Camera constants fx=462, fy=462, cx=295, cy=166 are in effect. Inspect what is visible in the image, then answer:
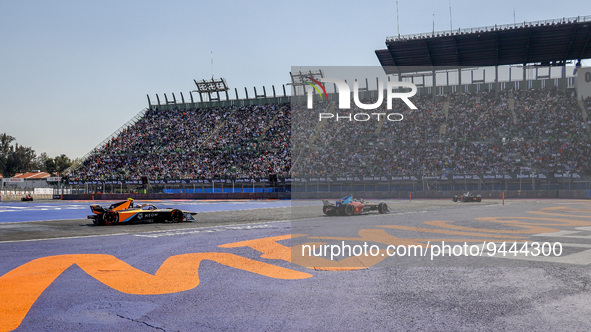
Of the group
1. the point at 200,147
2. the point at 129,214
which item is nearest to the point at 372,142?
the point at 200,147

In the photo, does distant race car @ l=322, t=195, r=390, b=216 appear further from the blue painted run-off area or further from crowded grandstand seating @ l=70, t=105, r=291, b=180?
crowded grandstand seating @ l=70, t=105, r=291, b=180

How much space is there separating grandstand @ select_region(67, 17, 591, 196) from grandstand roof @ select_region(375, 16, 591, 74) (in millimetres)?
148

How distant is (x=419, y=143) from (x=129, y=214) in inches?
1434

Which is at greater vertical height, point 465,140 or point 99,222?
point 465,140

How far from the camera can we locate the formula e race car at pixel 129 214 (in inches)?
666

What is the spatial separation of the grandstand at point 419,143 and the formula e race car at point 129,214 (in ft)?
81.4

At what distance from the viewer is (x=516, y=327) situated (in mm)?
4793

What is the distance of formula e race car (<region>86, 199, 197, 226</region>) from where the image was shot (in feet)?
55.5

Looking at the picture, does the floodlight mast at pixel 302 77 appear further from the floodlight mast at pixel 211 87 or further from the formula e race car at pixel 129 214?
the formula e race car at pixel 129 214

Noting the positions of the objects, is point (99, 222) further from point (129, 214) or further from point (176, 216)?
point (176, 216)

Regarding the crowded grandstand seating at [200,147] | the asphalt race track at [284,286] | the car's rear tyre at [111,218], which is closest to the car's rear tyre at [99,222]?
the car's rear tyre at [111,218]

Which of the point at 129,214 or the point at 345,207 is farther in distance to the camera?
the point at 345,207

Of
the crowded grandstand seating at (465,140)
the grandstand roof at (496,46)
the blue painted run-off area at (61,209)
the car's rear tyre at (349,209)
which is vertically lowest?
the blue painted run-off area at (61,209)

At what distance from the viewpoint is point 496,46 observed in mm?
49031
